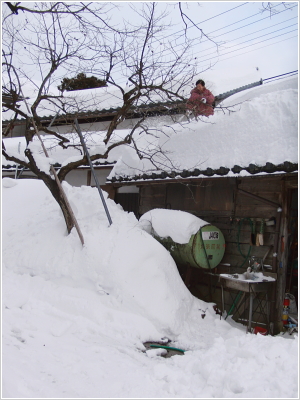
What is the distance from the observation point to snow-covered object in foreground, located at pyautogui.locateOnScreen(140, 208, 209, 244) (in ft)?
25.2

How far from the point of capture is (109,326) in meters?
5.66

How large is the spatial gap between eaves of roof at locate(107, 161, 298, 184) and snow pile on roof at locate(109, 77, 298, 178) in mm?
191

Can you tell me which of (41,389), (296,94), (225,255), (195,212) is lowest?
(41,389)

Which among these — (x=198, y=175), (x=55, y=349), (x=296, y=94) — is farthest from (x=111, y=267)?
(x=296, y=94)

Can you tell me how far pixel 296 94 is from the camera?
24.8 feet

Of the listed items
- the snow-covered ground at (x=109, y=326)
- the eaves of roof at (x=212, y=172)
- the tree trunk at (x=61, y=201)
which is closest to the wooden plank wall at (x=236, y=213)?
the eaves of roof at (x=212, y=172)

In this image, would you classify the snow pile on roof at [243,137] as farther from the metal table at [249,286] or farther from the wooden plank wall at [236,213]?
the metal table at [249,286]

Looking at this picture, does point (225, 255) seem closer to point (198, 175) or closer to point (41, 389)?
point (198, 175)

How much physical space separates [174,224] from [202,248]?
0.82 m

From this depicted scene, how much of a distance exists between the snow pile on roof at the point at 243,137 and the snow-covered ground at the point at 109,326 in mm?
1972

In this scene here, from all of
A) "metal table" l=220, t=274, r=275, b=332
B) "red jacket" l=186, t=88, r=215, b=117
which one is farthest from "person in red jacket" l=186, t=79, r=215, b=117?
"metal table" l=220, t=274, r=275, b=332

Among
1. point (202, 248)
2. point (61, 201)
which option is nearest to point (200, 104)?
point (202, 248)

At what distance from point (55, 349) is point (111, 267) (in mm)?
2181

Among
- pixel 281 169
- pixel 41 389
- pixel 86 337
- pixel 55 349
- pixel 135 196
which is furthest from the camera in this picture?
pixel 135 196
